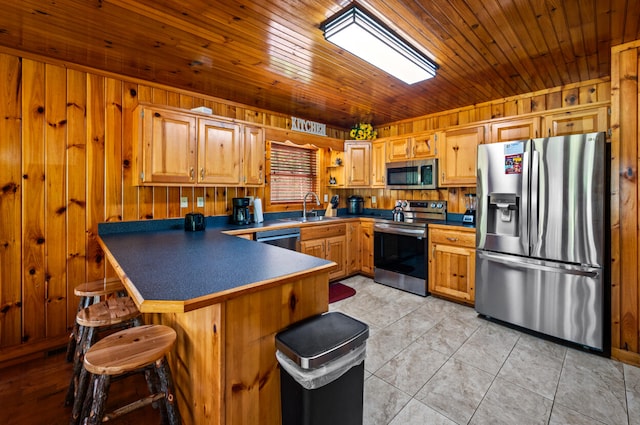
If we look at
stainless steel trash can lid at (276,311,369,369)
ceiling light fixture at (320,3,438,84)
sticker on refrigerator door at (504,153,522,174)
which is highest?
ceiling light fixture at (320,3,438,84)

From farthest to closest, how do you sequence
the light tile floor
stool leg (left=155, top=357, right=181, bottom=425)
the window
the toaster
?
the window, the toaster, the light tile floor, stool leg (left=155, top=357, right=181, bottom=425)

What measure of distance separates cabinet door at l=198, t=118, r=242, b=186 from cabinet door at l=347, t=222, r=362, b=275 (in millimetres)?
1844

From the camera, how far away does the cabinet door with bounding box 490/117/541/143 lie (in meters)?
3.07

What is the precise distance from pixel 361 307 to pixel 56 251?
9.61 feet

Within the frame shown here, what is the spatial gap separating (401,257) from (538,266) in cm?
152

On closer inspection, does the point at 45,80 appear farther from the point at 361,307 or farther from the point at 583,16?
the point at 583,16

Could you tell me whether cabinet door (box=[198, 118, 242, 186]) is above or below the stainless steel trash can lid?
above

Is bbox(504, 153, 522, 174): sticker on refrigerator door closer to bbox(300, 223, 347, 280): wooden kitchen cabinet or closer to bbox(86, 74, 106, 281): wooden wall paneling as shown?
bbox(300, 223, 347, 280): wooden kitchen cabinet

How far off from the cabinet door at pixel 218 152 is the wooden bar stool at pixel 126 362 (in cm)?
192

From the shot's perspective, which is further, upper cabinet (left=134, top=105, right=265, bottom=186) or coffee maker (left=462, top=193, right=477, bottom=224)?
coffee maker (left=462, top=193, right=477, bottom=224)

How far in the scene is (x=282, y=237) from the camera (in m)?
3.47

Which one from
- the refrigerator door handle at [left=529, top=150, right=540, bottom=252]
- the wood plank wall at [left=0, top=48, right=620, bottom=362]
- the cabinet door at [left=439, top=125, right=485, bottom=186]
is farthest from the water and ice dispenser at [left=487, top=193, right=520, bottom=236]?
the wood plank wall at [left=0, top=48, right=620, bottom=362]

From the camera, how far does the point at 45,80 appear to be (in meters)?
2.44

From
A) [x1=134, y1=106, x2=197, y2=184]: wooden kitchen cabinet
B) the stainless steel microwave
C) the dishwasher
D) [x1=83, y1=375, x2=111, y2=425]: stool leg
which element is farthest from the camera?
the stainless steel microwave
